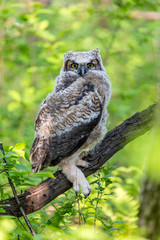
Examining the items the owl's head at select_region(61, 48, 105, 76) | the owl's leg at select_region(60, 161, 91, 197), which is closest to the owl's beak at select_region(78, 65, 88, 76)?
the owl's head at select_region(61, 48, 105, 76)

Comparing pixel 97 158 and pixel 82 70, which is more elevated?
pixel 82 70

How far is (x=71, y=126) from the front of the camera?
2.40 metres

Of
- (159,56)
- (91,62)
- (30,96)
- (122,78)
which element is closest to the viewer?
(91,62)

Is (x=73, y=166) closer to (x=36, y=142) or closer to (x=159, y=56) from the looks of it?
(x=36, y=142)

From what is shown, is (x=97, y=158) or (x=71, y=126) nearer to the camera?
(x=97, y=158)

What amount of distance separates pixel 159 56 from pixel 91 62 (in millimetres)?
827

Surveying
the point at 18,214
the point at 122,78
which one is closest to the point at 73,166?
the point at 18,214

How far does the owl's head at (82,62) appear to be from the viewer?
2.74 metres

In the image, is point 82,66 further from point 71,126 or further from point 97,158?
point 97,158

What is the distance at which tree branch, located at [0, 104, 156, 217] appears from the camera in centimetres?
211

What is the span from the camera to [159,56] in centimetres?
313

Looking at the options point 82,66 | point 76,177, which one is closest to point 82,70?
point 82,66

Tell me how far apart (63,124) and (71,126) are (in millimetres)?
73

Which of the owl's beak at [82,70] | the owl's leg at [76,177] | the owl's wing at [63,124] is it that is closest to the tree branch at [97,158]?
the owl's leg at [76,177]
